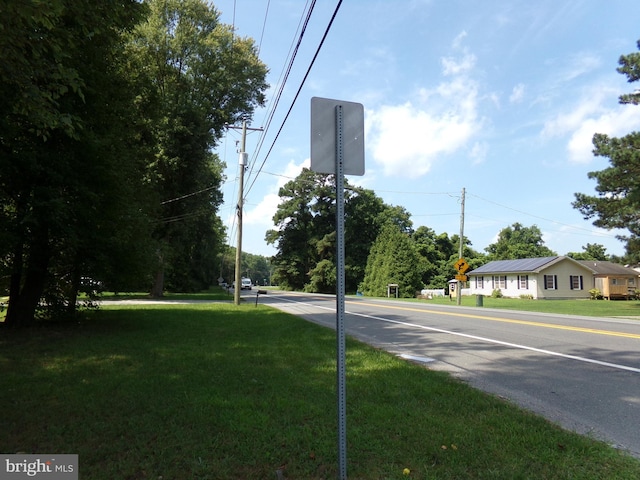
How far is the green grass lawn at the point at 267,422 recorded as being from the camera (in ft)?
11.4

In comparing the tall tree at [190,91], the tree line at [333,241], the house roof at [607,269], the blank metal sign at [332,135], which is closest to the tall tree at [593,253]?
the tree line at [333,241]

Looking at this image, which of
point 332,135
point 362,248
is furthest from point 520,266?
point 332,135

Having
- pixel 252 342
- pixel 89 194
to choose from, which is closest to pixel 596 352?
pixel 252 342

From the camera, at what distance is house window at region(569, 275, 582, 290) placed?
43.1 metres

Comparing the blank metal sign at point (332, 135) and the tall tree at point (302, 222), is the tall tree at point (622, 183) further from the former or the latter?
the tall tree at point (302, 222)

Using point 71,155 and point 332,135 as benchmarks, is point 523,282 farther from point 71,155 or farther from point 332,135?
point 332,135

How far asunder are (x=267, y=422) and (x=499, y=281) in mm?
47217

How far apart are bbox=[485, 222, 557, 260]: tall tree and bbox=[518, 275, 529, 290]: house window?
962 inches

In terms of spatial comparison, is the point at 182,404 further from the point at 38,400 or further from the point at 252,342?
the point at 252,342

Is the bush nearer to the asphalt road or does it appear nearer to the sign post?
the asphalt road


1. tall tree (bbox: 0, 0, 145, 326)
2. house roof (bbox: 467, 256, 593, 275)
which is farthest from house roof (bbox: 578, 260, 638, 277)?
tall tree (bbox: 0, 0, 145, 326)

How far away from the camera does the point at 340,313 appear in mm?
3209

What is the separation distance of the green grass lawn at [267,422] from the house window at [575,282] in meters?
42.7

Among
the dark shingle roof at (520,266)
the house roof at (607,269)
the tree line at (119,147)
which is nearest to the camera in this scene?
the tree line at (119,147)
